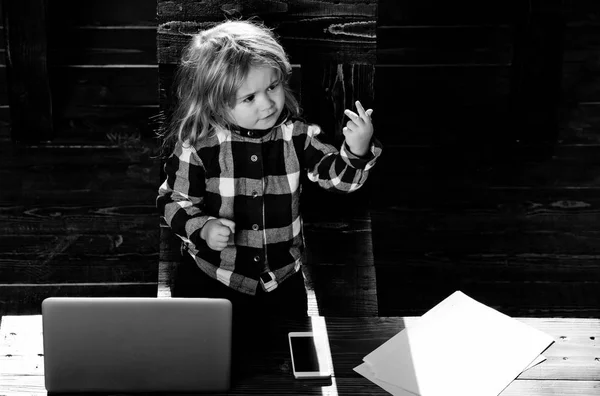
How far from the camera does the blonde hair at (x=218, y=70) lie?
172 centimetres

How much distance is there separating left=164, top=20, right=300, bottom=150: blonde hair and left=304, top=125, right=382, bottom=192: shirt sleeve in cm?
8

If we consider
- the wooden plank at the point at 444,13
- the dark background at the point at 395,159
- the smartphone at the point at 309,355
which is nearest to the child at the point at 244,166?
the dark background at the point at 395,159

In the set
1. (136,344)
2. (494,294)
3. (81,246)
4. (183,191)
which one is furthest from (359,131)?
(81,246)

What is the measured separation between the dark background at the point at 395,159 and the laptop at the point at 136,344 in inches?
25.9

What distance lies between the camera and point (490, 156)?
10.9 feet

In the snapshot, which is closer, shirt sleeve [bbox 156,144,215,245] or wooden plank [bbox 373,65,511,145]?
shirt sleeve [bbox 156,144,215,245]

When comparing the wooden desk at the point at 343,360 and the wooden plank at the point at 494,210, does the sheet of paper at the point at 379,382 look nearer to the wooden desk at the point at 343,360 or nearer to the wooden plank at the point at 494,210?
the wooden desk at the point at 343,360

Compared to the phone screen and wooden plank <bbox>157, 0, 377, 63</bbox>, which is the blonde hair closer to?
wooden plank <bbox>157, 0, 377, 63</bbox>

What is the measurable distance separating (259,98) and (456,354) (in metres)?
0.61

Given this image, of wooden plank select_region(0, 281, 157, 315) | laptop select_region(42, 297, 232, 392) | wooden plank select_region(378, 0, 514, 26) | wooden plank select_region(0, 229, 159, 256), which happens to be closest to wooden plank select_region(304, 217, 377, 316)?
laptop select_region(42, 297, 232, 392)

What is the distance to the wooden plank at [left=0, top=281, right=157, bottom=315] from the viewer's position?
102 inches

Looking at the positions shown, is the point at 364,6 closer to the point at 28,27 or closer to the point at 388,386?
the point at 388,386

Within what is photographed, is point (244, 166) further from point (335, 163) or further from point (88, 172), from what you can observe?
point (88, 172)

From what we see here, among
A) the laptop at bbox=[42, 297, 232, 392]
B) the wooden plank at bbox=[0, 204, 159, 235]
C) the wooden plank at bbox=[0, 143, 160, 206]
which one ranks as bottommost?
the wooden plank at bbox=[0, 204, 159, 235]
